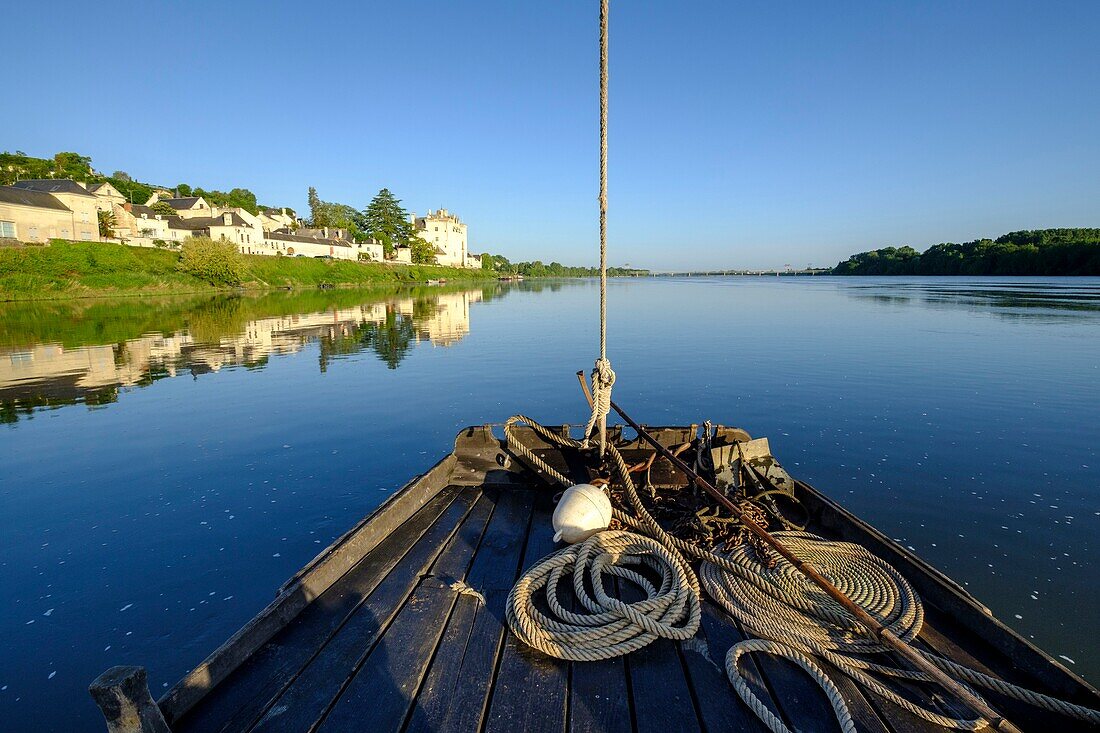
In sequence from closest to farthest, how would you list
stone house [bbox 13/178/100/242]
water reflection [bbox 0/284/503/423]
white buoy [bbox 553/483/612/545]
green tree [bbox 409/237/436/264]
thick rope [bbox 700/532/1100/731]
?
thick rope [bbox 700/532/1100/731] < white buoy [bbox 553/483/612/545] < water reflection [bbox 0/284/503/423] < stone house [bbox 13/178/100/242] < green tree [bbox 409/237/436/264]

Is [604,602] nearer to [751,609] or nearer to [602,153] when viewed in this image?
[751,609]

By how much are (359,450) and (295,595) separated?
6.75 m

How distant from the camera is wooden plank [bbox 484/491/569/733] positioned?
251cm

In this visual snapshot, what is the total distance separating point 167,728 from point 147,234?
303 ft

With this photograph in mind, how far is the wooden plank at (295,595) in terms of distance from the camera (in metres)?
2.50

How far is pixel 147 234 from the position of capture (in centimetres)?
7181

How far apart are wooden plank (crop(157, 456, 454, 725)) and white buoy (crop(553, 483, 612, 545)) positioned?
1.60 meters

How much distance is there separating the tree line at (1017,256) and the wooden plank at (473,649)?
120 meters

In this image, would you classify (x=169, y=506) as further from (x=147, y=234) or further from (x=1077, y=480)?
(x=147, y=234)

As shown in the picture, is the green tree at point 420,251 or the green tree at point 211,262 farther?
the green tree at point 420,251

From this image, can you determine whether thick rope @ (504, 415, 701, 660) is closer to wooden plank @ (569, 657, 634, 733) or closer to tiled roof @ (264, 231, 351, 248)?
wooden plank @ (569, 657, 634, 733)

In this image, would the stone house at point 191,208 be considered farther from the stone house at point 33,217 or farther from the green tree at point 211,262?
the green tree at point 211,262

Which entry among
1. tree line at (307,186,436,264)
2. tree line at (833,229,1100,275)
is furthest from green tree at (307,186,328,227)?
tree line at (833,229,1100,275)

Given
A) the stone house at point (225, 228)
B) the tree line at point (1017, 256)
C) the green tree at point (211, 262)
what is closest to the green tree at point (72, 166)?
the stone house at point (225, 228)
